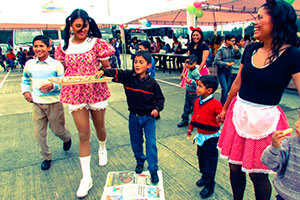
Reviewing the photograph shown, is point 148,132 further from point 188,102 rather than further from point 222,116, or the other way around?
point 188,102

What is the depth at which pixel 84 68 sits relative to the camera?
2.53 metres

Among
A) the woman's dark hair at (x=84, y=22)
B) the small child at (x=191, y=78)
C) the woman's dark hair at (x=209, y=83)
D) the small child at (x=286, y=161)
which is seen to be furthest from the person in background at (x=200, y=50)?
the small child at (x=286, y=161)

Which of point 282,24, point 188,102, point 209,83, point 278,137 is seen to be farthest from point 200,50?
point 278,137

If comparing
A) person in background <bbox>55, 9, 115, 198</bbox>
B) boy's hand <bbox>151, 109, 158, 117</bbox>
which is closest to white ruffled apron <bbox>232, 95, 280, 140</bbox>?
boy's hand <bbox>151, 109, 158, 117</bbox>

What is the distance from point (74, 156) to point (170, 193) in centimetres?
165

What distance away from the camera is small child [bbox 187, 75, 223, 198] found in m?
2.40

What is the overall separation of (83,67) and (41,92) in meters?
0.83

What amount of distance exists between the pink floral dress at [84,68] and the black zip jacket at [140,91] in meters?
0.23

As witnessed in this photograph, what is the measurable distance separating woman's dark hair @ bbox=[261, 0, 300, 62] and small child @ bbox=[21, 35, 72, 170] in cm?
239

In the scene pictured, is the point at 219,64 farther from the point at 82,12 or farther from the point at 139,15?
the point at 139,15

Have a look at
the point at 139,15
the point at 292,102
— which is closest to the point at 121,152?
the point at 292,102

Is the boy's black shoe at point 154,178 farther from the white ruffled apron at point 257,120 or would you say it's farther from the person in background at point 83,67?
the white ruffled apron at point 257,120

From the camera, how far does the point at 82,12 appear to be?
250 centimetres

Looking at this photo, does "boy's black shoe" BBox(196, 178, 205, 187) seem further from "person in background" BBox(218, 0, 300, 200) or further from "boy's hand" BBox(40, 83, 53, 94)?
"boy's hand" BBox(40, 83, 53, 94)
